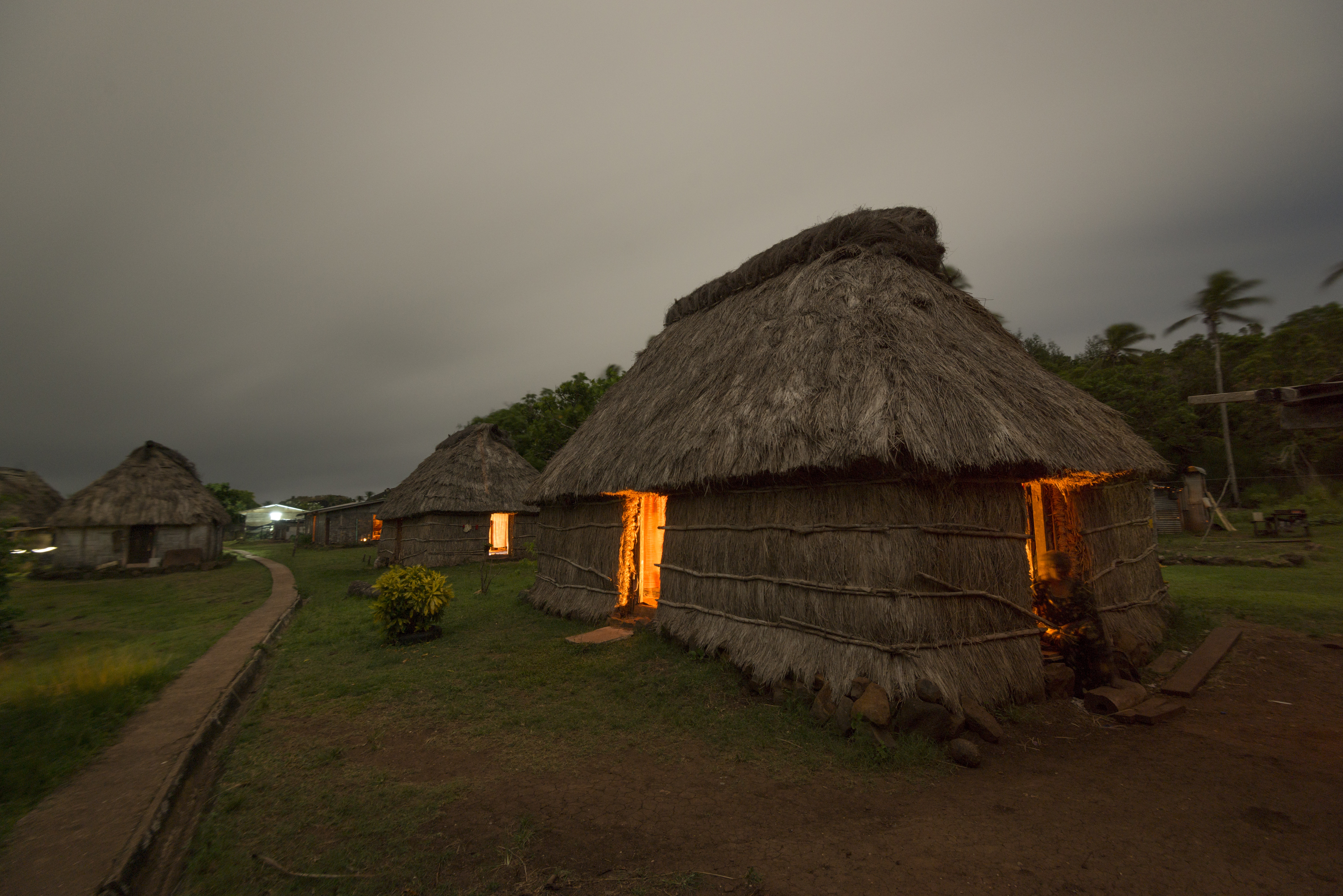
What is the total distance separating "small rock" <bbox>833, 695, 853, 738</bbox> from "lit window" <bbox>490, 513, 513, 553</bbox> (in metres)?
18.3

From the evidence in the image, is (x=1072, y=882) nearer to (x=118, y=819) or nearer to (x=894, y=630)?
(x=894, y=630)

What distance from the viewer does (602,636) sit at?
8945mm

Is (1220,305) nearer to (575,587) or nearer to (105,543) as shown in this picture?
(575,587)

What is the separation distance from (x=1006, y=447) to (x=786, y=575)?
103 inches

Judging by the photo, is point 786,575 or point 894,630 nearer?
point 894,630

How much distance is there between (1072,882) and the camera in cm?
311

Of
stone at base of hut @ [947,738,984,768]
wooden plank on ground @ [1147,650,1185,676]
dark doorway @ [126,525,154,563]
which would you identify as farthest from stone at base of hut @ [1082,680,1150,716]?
dark doorway @ [126,525,154,563]

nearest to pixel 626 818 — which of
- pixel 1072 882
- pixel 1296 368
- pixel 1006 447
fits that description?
pixel 1072 882

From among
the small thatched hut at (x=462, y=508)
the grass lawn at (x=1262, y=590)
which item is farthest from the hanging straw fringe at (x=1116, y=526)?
the small thatched hut at (x=462, y=508)

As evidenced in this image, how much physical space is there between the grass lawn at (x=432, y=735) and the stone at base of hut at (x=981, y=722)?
23.0 inches

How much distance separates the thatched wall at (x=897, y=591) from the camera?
5.41 m

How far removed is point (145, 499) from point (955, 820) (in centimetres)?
2824

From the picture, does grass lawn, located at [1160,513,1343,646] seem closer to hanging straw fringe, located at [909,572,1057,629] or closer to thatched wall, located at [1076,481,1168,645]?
thatched wall, located at [1076,481,1168,645]

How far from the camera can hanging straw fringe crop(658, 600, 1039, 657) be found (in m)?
5.33
